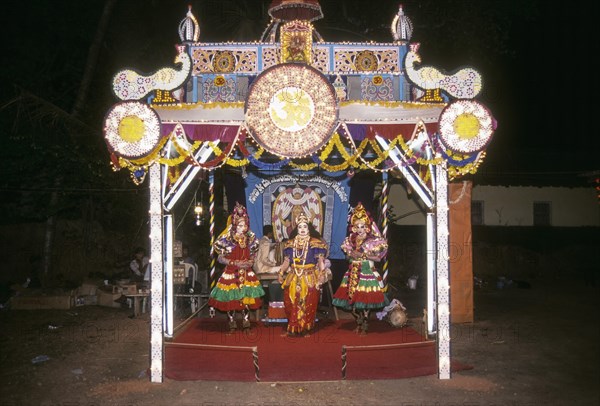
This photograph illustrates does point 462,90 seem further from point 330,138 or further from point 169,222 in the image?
point 169,222

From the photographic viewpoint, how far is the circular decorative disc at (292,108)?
6.41m

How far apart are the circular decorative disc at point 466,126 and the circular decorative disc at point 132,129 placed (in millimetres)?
3641

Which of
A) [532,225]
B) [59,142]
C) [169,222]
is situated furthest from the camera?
[532,225]

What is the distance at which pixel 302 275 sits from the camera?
26.6 ft

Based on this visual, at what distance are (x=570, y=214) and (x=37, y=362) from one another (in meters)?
20.8

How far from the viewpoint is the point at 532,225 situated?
68.1 ft

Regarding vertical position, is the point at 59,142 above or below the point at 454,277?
above

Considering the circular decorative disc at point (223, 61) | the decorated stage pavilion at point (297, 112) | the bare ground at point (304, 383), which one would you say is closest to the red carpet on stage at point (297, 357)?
the bare ground at point (304, 383)

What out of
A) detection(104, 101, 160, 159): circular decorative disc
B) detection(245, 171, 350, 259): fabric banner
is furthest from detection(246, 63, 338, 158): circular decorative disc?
detection(245, 171, 350, 259): fabric banner

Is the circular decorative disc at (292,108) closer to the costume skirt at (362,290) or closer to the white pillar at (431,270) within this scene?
the white pillar at (431,270)

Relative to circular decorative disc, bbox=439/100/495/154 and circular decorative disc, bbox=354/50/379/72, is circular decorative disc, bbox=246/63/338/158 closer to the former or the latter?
circular decorative disc, bbox=354/50/379/72

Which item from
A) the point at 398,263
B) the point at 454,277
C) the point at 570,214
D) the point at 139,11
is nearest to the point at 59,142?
the point at 139,11

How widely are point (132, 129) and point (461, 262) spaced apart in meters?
7.04

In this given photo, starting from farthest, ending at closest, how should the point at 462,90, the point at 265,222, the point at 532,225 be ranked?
the point at 532,225, the point at 265,222, the point at 462,90
